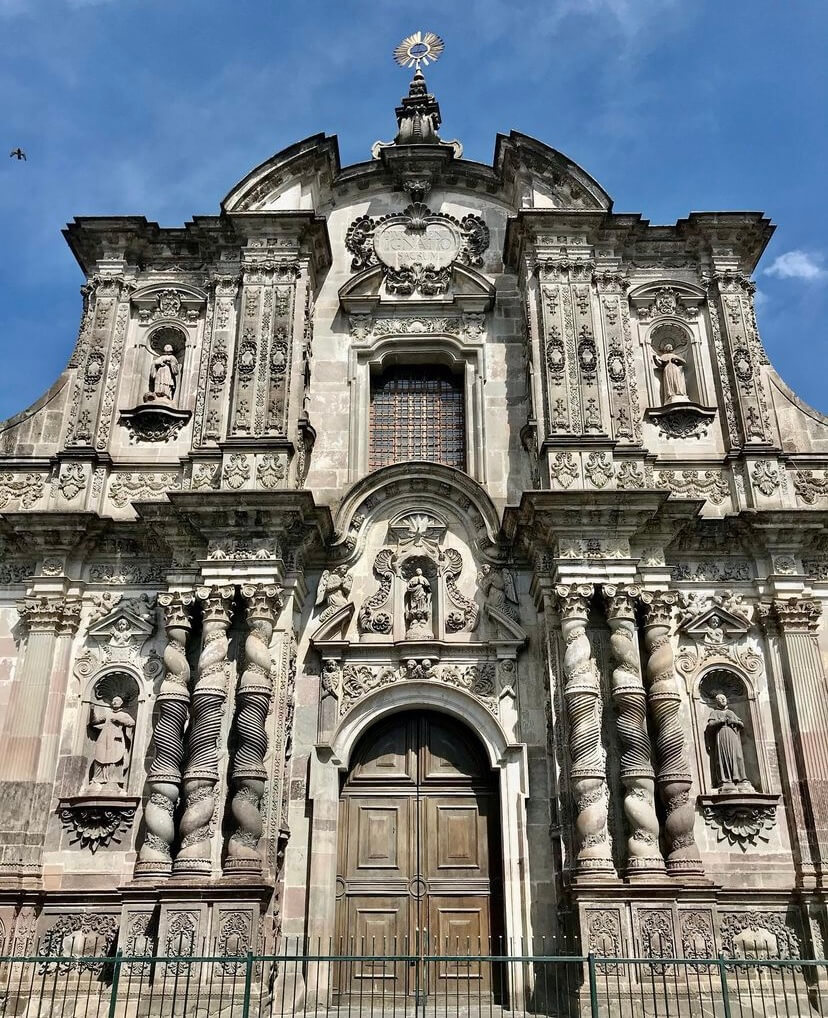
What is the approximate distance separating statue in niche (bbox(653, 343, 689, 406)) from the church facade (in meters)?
0.06

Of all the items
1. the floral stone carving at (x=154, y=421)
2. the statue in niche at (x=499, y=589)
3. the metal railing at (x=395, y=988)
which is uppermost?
the floral stone carving at (x=154, y=421)

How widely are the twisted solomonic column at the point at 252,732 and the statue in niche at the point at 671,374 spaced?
Answer: 6.92 meters

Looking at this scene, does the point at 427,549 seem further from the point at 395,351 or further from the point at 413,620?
the point at 395,351

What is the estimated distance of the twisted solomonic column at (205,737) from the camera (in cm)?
1108

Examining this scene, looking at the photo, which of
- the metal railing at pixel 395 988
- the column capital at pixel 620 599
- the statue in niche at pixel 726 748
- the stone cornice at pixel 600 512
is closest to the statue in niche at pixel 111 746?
the metal railing at pixel 395 988

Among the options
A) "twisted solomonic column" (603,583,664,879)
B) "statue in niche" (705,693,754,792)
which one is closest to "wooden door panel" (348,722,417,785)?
"twisted solomonic column" (603,583,664,879)

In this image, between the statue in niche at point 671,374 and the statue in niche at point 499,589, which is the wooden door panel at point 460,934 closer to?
the statue in niche at point 499,589

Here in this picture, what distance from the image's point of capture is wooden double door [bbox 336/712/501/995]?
→ 11703mm

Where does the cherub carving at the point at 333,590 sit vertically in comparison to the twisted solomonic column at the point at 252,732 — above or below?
above

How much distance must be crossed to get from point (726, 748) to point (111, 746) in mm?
8191

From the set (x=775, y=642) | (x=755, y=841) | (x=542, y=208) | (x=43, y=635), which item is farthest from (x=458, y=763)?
(x=542, y=208)

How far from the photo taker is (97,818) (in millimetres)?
11945

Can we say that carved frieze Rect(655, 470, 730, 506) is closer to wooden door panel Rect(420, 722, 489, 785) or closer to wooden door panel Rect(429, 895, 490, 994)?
wooden door panel Rect(420, 722, 489, 785)

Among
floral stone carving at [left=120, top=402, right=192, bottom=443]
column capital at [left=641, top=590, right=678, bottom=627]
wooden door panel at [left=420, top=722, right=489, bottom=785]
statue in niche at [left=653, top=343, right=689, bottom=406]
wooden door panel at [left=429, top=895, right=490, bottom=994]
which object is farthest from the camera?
statue in niche at [left=653, top=343, right=689, bottom=406]
